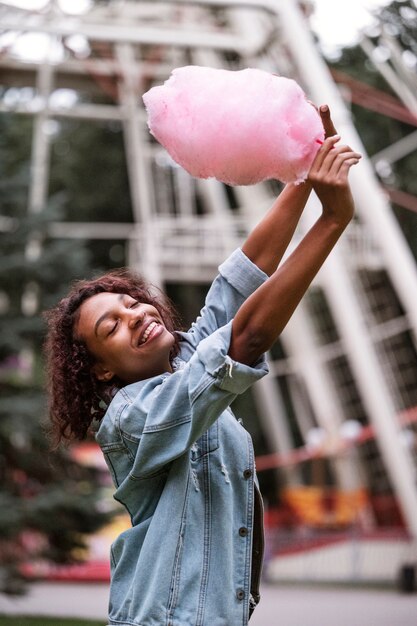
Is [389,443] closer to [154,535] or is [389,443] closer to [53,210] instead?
[53,210]

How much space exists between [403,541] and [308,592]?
132 centimetres

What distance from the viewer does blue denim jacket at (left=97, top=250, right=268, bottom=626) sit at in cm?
206

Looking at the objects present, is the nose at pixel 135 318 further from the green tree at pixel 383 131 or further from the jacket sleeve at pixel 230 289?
the green tree at pixel 383 131

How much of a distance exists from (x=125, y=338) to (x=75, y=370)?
0.55ft

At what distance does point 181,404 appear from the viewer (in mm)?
2105

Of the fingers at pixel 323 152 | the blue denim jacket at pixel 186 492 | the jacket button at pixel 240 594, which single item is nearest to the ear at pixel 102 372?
the blue denim jacket at pixel 186 492

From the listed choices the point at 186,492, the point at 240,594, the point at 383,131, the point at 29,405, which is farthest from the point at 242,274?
the point at 383,131

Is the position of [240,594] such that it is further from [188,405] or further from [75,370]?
[75,370]

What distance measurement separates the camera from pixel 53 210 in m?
10.4

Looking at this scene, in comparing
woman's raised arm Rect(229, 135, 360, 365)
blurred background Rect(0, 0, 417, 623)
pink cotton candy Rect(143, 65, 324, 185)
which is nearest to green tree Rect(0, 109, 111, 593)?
blurred background Rect(0, 0, 417, 623)

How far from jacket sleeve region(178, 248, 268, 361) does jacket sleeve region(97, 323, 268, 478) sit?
0.25 metres

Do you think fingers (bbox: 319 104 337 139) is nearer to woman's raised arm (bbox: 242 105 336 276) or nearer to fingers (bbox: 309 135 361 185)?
fingers (bbox: 309 135 361 185)

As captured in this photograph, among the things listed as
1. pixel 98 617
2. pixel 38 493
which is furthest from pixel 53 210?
pixel 98 617

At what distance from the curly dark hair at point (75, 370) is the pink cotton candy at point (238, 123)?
0.41 meters
